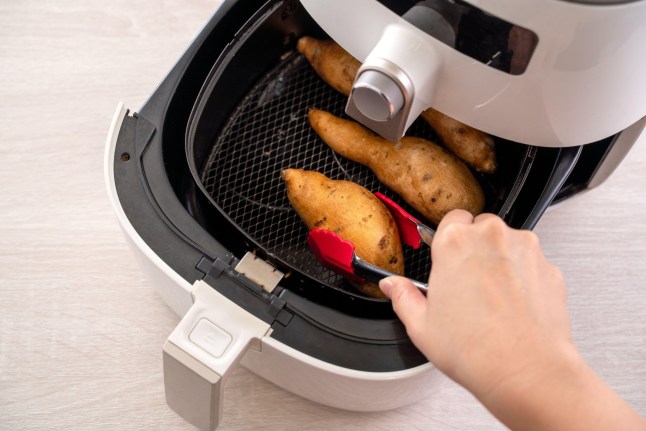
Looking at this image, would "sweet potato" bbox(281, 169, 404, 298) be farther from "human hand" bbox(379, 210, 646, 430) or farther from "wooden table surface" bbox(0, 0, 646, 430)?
"wooden table surface" bbox(0, 0, 646, 430)

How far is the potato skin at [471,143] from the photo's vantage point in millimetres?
575

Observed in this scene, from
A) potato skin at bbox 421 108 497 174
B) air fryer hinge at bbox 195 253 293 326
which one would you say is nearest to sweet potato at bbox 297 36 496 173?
potato skin at bbox 421 108 497 174

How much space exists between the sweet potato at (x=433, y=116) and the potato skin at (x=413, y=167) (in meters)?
0.02

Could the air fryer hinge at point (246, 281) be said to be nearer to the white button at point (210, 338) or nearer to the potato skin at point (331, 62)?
the white button at point (210, 338)

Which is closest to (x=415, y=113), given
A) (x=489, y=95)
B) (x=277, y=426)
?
(x=489, y=95)

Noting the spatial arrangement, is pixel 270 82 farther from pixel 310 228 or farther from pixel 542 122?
pixel 542 122

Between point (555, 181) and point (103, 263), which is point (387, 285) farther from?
point (103, 263)

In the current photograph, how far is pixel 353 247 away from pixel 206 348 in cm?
14

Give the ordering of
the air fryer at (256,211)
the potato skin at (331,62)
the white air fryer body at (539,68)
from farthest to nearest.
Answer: the potato skin at (331,62), the air fryer at (256,211), the white air fryer body at (539,68)

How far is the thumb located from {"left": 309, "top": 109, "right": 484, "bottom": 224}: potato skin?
0.40 ft

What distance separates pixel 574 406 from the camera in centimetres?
38

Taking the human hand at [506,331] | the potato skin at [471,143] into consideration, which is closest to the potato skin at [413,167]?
the potato skin at [471,143]

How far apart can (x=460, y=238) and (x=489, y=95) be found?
100 mm

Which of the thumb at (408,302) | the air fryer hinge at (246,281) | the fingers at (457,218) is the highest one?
the fingers at (457,218)
